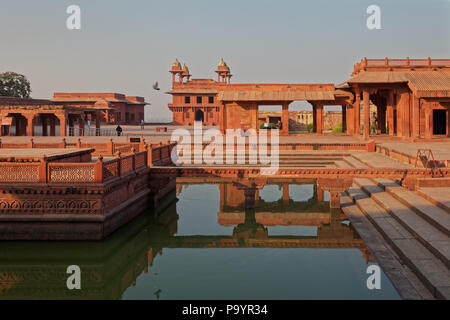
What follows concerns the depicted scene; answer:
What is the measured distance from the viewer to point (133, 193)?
13.9 meters

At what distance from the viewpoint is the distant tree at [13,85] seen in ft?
222

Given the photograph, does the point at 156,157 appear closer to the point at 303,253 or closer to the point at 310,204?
the point at 310,204

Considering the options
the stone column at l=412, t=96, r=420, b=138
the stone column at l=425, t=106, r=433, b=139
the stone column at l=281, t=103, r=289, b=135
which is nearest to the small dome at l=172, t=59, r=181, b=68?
the stone column at l=281, t=103, r=289, b=135

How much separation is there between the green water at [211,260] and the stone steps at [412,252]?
0.63 meters

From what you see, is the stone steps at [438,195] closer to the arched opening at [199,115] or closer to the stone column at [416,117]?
the stone column at [416,117]

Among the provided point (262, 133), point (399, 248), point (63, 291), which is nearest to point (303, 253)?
point (399, 248)

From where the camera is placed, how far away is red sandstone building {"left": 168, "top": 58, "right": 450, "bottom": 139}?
26.8 meters

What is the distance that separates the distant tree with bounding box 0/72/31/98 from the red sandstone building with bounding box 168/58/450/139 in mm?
48133

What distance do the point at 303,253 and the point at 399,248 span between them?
2.29 metres

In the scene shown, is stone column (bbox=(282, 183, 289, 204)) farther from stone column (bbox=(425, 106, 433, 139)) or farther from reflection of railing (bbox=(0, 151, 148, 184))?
stone column (bbox=(425, 106, 433, 139))

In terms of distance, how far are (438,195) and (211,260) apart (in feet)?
21.8

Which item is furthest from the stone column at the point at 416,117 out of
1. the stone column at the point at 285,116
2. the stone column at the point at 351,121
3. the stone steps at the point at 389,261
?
the stone steps at the point at 389,261

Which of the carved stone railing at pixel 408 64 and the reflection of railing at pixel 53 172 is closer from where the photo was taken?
the reflection of railing at pixel 53 172
